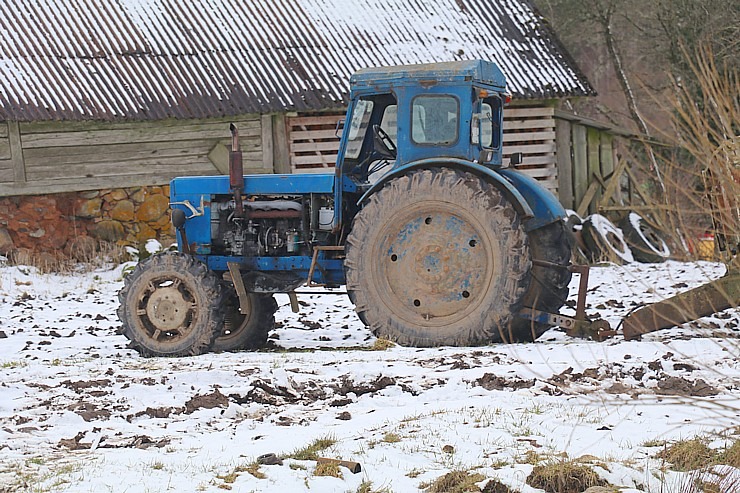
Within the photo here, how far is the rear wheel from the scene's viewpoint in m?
9.84

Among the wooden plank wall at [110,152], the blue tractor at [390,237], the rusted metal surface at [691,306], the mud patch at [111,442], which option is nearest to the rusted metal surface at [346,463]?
the mud patch at [111,442]

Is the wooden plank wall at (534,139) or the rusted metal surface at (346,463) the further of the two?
the wooden plank wall at (534,139)

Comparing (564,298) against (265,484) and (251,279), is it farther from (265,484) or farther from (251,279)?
(265,484)

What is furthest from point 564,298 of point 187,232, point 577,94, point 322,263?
point 577,94

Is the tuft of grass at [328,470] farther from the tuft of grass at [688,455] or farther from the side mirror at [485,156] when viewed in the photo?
the side mirror at [485,156]

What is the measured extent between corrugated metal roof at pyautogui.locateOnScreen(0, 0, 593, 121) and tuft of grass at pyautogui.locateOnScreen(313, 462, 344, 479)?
11.4 meters

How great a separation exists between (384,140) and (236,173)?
4.28 ft

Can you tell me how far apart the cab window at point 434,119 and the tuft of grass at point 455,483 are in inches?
173

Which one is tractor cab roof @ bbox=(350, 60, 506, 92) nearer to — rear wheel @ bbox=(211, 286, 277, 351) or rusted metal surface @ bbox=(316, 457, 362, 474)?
rear wheel @ bbox=(211, 286, 277, 351)

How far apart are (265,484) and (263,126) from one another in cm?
1227

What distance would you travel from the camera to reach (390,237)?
885 centimetres

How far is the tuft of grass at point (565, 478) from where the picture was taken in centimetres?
487

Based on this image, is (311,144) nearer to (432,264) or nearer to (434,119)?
(434,119)

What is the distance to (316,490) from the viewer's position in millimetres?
4875
